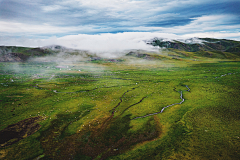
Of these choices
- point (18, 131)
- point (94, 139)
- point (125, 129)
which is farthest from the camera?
point (125, 129)

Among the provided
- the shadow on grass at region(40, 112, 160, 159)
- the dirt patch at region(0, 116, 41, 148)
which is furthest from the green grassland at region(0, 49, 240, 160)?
the dirt patch at region(0, 116, 41, 148)

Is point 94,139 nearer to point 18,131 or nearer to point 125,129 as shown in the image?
point 125,129

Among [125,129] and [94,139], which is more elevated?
[125,129]

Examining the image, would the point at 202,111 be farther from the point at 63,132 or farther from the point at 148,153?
the point at 63,132

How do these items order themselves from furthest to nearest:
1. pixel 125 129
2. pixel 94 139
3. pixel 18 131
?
pixel 125 129 → pixel 18 131 → pixel 94 139

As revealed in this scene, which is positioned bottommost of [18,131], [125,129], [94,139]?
[94,139]

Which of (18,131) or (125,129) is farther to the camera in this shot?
(125,129)

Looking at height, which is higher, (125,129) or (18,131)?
(18,131)

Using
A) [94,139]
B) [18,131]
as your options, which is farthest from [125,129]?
[18,131]

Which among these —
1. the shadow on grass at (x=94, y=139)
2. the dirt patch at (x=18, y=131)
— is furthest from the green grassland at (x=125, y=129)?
the dirt patch at (x=18, y=131)

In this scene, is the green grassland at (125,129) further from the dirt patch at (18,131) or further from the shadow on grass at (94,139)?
the dirt patch at (18,131)
